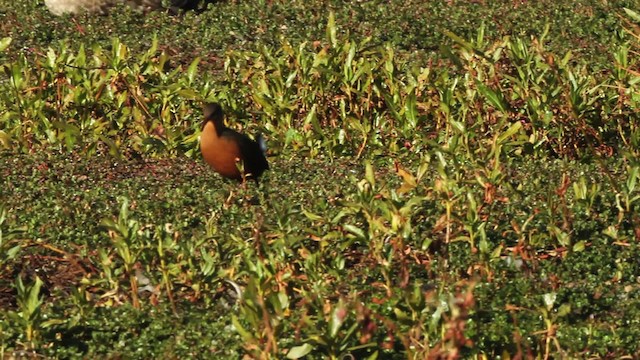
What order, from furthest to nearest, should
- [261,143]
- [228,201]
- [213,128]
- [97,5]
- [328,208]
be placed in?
[97,5]
[261,143]
[213,128]
[228,201]
[328,208]

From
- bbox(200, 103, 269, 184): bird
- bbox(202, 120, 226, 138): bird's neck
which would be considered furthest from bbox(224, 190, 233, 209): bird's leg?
bbox(202, 120, 226, 138): bird's neck

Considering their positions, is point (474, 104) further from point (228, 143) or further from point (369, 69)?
point (228, 143)

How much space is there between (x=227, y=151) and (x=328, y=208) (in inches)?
34.2

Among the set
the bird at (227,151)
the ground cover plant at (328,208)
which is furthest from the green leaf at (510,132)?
the bird at (227,151)

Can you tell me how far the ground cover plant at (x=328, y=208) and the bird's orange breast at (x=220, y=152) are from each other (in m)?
0.15

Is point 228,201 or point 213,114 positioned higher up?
point 213,114

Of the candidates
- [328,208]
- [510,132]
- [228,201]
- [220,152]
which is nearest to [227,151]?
[220,152]

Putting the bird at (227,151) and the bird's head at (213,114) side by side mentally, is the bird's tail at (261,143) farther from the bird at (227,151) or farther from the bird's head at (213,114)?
the bird's head at (213,114)

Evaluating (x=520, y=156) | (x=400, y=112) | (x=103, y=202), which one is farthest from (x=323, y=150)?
(x=103, y=202)

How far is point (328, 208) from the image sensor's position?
698cm

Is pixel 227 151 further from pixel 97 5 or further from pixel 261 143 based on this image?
pixel 97 5

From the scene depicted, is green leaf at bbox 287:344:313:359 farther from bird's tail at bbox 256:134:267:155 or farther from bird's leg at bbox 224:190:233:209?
bird's tail at bbox 256:134:267:155

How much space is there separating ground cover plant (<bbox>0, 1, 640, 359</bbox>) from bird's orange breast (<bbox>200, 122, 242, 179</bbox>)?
0.15 meters

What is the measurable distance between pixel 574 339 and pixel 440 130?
3.22m
